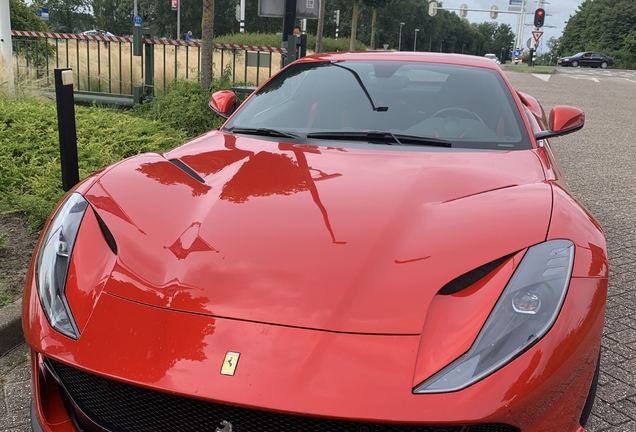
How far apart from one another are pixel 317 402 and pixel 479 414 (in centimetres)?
38

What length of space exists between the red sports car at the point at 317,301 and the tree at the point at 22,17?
485 inches

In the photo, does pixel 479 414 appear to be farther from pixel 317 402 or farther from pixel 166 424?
pixel 166 424

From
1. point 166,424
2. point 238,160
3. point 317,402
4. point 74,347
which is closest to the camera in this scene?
point 317,402

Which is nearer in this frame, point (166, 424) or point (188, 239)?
point (166, 424)

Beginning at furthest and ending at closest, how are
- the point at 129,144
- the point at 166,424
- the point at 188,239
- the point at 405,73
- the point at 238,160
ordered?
the point at 129,144, the point at 405,73, the point at 238,160, the point at 188,239, the point at 166,424

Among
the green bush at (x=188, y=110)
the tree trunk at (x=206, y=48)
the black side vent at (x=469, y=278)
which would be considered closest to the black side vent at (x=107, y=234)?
the black side vent at (x=469, y=278)

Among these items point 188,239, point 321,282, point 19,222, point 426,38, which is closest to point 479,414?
point 321,282

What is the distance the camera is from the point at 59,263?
6.36 ft

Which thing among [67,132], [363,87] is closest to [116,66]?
[67,132]

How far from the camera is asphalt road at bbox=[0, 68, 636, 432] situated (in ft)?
8.00

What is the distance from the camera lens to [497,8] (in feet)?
204

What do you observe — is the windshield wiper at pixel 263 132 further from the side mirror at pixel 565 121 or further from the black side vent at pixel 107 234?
the side mirror at pixel 565 121

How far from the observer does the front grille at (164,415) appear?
56.9 inches

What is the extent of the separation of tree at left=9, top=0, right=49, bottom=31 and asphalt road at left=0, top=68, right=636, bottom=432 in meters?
10.9
